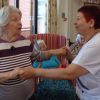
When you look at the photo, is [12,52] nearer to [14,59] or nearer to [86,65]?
[14,59]

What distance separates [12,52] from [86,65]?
672 millimetres

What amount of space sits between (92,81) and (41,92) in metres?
1.01

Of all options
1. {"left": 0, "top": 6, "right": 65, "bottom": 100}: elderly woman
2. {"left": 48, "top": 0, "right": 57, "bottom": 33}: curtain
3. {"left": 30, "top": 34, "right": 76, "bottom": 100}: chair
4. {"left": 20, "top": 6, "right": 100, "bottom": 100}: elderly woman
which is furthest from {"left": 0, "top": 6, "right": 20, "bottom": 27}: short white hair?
{"left": 48, "top": 0, "right": 57, "bottom": 33}: curtain

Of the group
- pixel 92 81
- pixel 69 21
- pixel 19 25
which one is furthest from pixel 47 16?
pixel 92 81

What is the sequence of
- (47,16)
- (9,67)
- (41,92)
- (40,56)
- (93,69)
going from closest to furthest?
(93,69)
(9,67)
(40,56)
(41,92)
(47,16)

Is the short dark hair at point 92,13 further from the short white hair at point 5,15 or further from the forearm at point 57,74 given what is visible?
the short white hair at point 5,15

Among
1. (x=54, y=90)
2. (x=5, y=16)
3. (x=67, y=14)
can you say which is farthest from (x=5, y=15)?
(x=67, y=14)

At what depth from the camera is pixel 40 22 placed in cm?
593

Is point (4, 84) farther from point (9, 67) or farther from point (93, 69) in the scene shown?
point (93, 69)

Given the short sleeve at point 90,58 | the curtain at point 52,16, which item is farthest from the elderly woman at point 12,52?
the curtain at point 52,16

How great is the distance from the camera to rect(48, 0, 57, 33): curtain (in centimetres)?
569

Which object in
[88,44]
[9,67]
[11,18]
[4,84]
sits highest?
[11,18]

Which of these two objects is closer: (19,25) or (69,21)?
(19,25)

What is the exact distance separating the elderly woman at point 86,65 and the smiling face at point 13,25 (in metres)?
0.55
